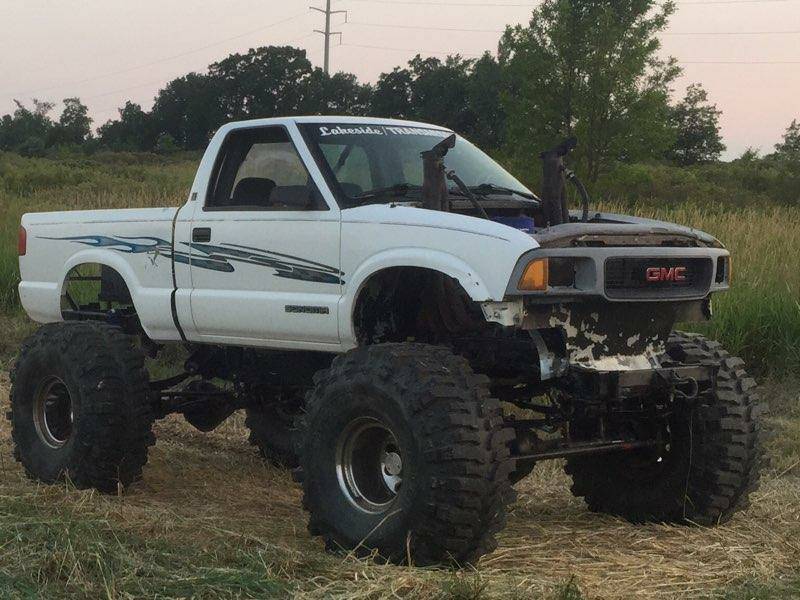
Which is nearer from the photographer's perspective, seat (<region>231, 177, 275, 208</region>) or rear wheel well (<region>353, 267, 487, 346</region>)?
rear wheel well (<region>353, 267, 487, 346</region>)

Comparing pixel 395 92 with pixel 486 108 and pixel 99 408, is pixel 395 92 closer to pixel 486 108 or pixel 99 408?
pixel 486 108

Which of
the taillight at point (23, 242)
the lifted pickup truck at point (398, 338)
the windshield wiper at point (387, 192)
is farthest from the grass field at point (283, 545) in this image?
the windshield wiper at point (387, 192)

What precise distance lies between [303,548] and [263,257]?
5.07 ft

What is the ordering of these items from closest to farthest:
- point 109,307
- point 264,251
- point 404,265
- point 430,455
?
point 430,455 → point 404,265 → point 264,251 → point 109,307

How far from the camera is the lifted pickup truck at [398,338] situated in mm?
5289

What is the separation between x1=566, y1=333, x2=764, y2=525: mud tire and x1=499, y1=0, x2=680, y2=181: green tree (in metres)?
22.5

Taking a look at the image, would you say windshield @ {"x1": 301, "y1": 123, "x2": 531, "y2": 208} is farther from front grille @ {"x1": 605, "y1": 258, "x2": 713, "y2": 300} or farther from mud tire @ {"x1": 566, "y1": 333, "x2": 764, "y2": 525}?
mud tire @ {"x1": 566, "y1": 333, "x2": 764, "y2": 525}

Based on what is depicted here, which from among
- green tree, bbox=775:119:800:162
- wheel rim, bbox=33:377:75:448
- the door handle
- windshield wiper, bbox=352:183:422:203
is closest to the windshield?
windshield wiper, bbox=352:183:422:203

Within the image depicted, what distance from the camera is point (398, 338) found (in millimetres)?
6176

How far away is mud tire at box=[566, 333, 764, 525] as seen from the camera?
6211 millimetres

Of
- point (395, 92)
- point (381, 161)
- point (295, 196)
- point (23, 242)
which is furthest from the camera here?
point (395, 92)

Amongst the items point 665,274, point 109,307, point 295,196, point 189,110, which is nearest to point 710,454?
point 665,274

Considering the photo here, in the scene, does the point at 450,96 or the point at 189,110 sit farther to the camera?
the point at 189,110

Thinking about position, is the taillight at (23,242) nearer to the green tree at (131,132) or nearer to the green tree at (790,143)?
the green tree at (790,143)
